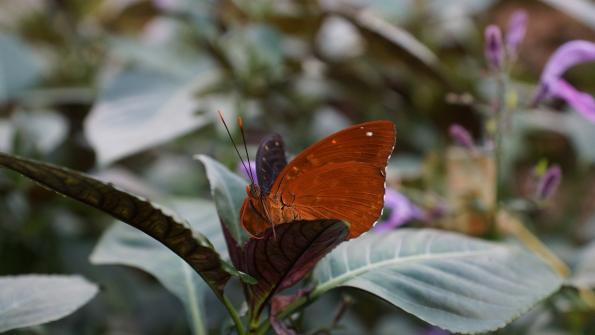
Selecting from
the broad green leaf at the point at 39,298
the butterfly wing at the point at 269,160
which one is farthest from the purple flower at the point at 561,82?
the broad green leaf at the point at 39,298

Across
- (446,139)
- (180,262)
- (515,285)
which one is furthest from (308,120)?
(515,285)

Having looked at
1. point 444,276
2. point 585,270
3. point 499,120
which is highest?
point 499,120

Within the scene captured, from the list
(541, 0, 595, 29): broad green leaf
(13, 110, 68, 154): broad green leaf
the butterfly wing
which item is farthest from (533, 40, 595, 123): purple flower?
(13, 110, 68, 154): broad green leaf

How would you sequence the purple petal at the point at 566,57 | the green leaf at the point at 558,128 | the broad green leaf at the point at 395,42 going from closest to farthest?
the purple petal at the point at 566,57 < the broad green leaf at the point at 395,42 < the green leaf at the point at 558,128

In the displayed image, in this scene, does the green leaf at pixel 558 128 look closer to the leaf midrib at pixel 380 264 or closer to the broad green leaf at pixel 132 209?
the leaf midrib at pixel 380 264

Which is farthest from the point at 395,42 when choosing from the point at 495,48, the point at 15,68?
the point at 15,68

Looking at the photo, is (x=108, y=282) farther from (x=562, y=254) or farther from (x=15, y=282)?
(x=562, y=254)

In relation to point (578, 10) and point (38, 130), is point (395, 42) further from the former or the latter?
point (38, 130)
